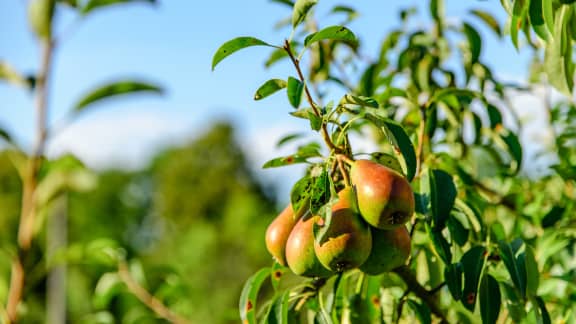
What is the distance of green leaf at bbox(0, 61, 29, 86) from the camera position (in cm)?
128

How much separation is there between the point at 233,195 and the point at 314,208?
24.6m

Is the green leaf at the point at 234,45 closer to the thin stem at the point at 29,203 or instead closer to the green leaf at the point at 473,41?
the thin stem at the point at 29,203

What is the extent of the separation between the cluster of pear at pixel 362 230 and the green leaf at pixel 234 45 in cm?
25

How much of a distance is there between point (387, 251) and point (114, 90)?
639 mm

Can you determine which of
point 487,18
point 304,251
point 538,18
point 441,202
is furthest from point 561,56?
point 487,18

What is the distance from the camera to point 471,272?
1.12 m

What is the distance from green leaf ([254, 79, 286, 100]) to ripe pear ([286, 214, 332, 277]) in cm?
21

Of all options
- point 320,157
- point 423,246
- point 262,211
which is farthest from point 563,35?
point 262,211

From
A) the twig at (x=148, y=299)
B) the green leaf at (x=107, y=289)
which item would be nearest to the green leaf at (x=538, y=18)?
the twig at (x=148, y=299)

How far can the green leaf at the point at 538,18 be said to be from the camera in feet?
3.58

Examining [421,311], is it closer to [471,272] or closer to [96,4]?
[471,272]

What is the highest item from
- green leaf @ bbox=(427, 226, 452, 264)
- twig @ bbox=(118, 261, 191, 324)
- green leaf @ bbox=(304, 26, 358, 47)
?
green leaf @ bbox=(304, 26, 358, 47)

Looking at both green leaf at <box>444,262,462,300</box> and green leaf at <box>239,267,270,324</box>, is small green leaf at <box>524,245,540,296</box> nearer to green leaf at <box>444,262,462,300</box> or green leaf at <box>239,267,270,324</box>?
green leaf at <box>444,262,462,300</box>

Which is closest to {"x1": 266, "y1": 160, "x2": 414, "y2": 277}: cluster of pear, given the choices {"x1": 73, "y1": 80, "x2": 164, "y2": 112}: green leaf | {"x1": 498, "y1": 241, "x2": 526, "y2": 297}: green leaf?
{"x1": 498, "y1": 241, "x2": 526, "y2": 297}: green leaf
